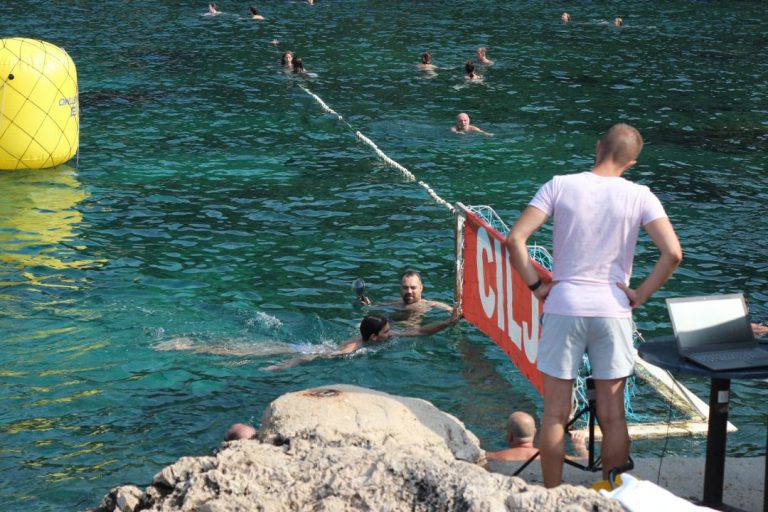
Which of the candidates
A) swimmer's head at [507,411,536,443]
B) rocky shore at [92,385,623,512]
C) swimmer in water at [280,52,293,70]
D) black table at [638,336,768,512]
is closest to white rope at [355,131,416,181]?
swimmer in water at [280,52,293,70]

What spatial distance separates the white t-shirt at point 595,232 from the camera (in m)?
5.69

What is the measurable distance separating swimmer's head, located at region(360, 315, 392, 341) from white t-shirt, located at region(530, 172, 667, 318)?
4833mm

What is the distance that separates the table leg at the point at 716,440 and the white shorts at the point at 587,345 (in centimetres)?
52

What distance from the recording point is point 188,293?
40.4 feet

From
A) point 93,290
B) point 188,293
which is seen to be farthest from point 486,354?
point 93,290

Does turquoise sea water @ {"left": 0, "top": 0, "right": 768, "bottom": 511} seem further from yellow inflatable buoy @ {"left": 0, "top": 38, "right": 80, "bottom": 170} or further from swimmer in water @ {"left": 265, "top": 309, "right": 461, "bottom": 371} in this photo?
yellow inflatable buoy @ {"left": 0, "top": 38, "right": 80, "bottom": 170}

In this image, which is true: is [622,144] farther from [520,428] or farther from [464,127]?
[464,127]

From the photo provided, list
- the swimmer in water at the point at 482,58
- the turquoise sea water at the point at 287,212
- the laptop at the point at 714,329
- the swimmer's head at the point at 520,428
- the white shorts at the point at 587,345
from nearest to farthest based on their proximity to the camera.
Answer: the laptop at the point at 714,329 → the white shorts at the point at 587,345 → the swimmer's head at the point at 520,428 → the turquoise sea water at the point at 287,212 → the swimmer in water at the point at 482,58

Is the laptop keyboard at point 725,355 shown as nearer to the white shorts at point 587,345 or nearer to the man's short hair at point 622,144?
the white shorts at point 587,345

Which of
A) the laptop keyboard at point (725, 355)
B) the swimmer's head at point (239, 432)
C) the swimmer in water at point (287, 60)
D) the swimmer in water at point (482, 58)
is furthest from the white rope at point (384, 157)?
the laptop keyboard at point (725, 355)

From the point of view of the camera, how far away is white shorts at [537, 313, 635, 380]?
5.71m

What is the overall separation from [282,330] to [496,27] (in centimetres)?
2477

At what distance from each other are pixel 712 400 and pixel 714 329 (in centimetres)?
36

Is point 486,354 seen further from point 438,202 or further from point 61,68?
point 61,68
